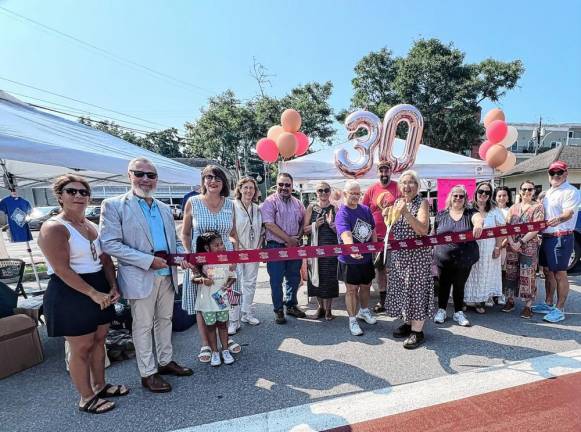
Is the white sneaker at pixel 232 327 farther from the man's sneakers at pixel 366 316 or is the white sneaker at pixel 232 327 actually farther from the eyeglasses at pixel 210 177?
the eyeglasses at pixel 210 177

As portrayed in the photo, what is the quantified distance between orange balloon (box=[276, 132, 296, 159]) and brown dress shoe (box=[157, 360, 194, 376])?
14.4ft

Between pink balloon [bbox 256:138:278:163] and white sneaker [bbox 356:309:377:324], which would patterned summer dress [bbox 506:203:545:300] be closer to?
white sneaker [bbox 356:309:377:324]

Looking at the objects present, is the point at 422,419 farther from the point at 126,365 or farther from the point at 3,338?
Result: the point at 3,338

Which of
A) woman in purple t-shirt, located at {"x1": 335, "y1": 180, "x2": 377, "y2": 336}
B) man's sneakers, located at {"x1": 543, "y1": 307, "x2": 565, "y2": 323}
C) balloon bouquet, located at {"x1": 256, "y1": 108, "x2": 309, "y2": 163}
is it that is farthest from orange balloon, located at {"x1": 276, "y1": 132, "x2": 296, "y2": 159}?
man's sneakers, located at {"x1": 543, "y1": 307, "x2": 565, "y2": 323}

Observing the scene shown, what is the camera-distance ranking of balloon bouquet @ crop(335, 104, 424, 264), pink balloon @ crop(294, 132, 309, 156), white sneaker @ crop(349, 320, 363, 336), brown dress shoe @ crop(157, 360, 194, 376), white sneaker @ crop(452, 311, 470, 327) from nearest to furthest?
brown dress shoe @ crop(157, 360, 194, 376) → white sneaker @ crop(349, 320, 363, 336) → white sneaker @ crop(452, 311, 470, 327) → balloon bouquet @ crop(335, 104, 424, 264) → pink balloon @ crop(294, 132, 309, 156)

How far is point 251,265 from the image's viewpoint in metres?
4.17

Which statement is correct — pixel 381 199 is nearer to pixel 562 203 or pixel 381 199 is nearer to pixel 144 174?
pixel 562 203

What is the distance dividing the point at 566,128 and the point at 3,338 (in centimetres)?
5206

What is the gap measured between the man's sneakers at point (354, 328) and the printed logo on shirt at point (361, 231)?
0.98m

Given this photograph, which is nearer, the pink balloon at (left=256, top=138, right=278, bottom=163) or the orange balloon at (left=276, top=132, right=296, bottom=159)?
the orange balloon at (left=276, top=132, right=296, bottom=159)

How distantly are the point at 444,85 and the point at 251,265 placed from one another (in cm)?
1761

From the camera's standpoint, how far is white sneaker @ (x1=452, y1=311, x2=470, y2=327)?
12.9 ft

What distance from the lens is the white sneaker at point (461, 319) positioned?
394 cm

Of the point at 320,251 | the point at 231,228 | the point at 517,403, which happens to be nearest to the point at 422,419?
the point at 517,403
